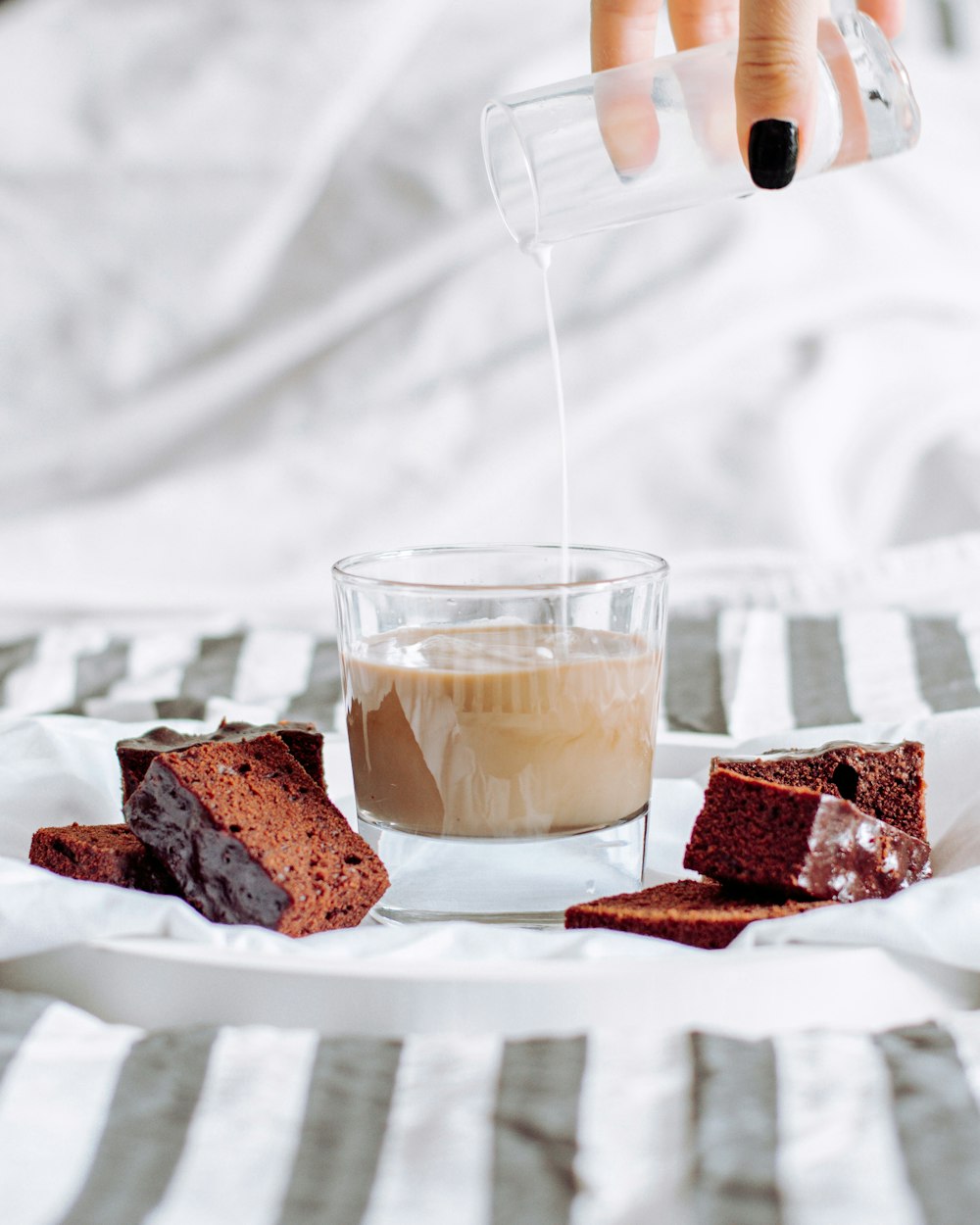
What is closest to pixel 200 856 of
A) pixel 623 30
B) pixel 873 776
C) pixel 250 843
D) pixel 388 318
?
pixel 250 843

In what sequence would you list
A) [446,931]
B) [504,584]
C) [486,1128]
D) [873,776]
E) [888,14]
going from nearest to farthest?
[486,1128] → [446,931] → [873,776] → [504,584] → [888,14]

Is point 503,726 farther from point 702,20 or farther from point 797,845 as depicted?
point 702,20

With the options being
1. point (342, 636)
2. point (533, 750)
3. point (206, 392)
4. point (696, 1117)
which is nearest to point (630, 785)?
point (533, 750)

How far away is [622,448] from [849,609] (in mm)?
1117

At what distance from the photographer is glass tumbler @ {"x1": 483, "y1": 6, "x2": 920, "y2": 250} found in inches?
62.9

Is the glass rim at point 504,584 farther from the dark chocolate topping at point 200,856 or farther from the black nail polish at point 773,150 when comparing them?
the black nail polish at point 773,150

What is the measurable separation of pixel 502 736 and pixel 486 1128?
48 cm

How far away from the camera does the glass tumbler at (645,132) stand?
5.24 feet

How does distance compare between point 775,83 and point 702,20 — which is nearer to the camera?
point 775,83

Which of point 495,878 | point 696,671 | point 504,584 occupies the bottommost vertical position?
point 696,671

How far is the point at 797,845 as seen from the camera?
136 cm

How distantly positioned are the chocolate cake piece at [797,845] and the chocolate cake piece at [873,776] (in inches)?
3.7

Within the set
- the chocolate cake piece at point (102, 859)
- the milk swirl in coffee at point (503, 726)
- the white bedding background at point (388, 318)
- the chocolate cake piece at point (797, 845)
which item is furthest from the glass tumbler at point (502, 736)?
the white bedding background at point (388, 318)

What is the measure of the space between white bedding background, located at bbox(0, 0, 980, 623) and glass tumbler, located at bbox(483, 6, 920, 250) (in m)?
2.04
